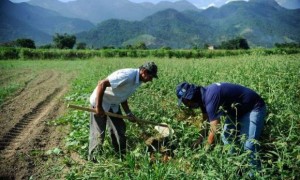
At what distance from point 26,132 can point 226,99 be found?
474cm

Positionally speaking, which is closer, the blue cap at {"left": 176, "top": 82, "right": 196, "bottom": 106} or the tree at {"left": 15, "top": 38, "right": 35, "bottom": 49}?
the blue cap at {"left": 176, "top": 82, "right": 196, "bottom": 106}

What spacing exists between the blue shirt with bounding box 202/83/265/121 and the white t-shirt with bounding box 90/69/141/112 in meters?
1.10

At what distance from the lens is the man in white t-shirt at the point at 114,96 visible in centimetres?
444

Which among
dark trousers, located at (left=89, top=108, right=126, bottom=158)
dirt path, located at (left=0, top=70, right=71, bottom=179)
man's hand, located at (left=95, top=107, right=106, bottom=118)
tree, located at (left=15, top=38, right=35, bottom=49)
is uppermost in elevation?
tree, located at (left=15, top=38, right=35, bottom=49)

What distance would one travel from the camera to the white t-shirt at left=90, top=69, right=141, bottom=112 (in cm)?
444

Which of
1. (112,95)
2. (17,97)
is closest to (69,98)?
(17,97)

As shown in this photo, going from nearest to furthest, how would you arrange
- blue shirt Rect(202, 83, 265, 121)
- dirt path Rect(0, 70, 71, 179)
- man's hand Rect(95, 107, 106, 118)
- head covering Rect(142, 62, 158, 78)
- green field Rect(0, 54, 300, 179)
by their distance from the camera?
green field Rect(0, 54, 300, 179) < blue shirt Rect(202, 83, 265, 121) < head covering Rect(142, 62, 158, 78) < man's hand Rect(95, 107, 106, 118) < dirt path Rect(0, 70, 71, 179)

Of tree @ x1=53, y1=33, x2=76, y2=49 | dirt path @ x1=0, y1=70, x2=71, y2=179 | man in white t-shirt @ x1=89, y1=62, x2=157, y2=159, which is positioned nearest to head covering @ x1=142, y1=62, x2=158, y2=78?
man in white t-shirt @ x1=89, y1=62, x2=157, y2=159

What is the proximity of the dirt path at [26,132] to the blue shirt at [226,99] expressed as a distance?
3.00 meters

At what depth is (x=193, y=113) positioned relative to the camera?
643cm

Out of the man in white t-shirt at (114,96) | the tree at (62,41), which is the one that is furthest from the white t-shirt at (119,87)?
the tree at (62,41)

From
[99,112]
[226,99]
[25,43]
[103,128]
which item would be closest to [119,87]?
[99,112]

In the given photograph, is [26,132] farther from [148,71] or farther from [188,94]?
[188,94]

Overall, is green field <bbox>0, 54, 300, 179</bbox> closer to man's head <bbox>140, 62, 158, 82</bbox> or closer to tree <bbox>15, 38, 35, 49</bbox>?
man's head <bbox>140, 62, 158, 82</bbox>
